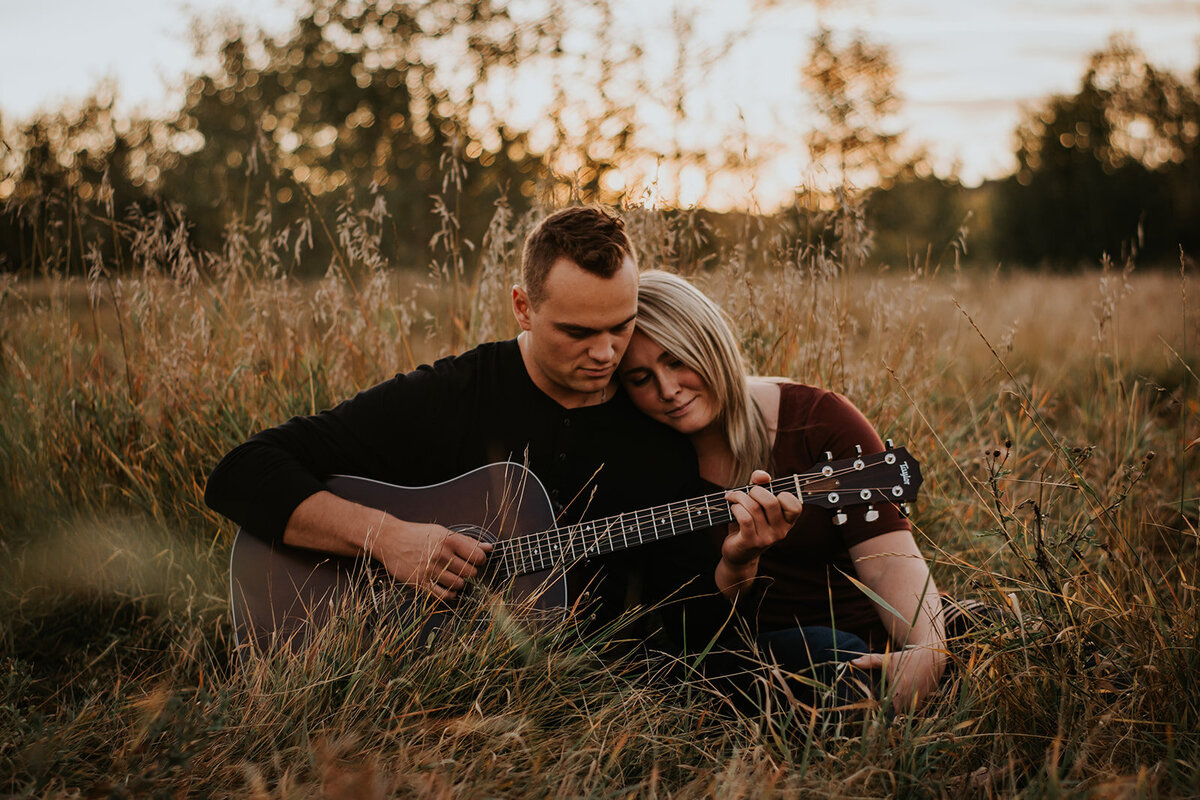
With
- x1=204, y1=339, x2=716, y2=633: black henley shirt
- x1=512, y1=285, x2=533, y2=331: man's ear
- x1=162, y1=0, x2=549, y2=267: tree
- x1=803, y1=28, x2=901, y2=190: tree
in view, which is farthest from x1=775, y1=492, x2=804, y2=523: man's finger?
x1=803, y1=28, x2=901, y2=190: tree

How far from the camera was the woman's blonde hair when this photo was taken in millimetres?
2400

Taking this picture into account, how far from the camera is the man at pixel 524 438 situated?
2314 millimetres

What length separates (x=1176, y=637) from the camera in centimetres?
180

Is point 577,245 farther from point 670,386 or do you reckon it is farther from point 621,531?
point 621,531

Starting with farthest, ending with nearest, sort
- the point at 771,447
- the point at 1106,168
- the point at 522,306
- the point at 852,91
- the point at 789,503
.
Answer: the point at 1106,168 < the point at 852,91 < the point at 522,306 < the point at 771,447 < the point at 789,503

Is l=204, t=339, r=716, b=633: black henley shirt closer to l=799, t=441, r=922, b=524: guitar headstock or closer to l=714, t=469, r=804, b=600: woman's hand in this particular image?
l=714, t=469, r=804, b=600: woman's hand

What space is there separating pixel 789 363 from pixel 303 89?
47.8 ft

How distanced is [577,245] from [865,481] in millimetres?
1027

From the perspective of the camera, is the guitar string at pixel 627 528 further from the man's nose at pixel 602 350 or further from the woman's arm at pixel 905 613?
the man's nose at pixel 602 350

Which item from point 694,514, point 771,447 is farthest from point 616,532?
point 771,447

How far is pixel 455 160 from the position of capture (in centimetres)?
330

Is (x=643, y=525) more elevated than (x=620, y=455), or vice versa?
(x=620, y=455)

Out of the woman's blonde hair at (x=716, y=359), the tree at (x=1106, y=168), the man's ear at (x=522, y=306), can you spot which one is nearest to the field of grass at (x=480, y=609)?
the woman's blonde hair at (x=716, y=359)

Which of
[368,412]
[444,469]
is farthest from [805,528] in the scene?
[368,412]
